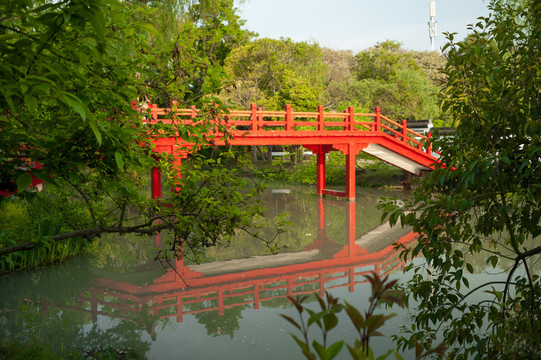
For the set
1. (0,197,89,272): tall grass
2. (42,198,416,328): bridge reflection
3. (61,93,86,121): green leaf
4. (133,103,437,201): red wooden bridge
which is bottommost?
(42,198,416,328): bridge reflection

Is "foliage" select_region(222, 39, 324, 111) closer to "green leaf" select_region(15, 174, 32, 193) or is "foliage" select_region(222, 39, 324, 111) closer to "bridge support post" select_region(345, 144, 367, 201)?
"bridge support post" select_region(345, 144, 367, 201)

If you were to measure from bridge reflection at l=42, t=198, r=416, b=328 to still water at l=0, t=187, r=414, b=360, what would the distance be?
1cm

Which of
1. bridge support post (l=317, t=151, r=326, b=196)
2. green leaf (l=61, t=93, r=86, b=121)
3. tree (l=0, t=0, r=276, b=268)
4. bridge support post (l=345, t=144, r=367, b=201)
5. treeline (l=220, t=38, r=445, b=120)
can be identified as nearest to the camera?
green leaf (l=61, t=93, r=86, b=121)

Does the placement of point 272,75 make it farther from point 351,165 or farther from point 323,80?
point 351,165

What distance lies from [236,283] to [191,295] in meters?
0.77

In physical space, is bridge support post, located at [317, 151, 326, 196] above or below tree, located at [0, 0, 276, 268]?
below

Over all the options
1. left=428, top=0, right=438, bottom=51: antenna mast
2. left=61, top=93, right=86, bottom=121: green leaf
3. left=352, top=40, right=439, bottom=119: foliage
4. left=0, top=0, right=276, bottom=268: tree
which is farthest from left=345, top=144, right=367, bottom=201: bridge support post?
left=428, top=0, right=438, bottom=51: antenna mast

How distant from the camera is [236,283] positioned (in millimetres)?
6648

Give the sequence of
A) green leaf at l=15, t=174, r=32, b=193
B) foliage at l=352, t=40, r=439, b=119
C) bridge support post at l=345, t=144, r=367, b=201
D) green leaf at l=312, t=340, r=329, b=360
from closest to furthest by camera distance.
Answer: green leaf at l=312, t=340, r=329, b=360 < green leaf at l=15, t=174, r=32, b=193 < bridge support post at l=345, t=144, r=367, b=201 < foliage at l=352, t=40, r=439, b=119

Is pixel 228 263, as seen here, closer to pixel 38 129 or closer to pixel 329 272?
pixel 329 272

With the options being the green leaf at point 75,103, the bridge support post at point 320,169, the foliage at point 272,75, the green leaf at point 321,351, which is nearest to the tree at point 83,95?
the green leaf at point 75,103

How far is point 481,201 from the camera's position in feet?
9.57

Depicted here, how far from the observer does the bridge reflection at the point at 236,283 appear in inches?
222

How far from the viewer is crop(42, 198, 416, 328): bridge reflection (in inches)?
222
